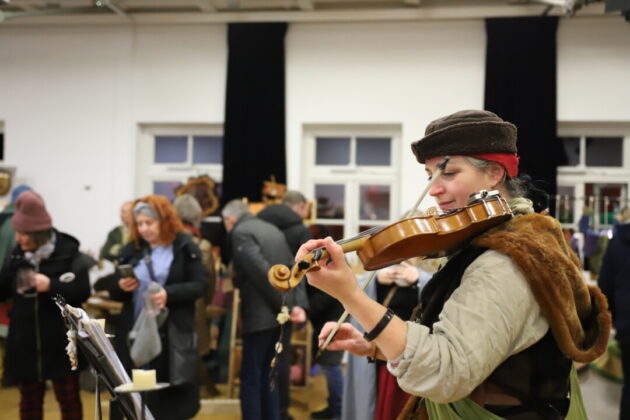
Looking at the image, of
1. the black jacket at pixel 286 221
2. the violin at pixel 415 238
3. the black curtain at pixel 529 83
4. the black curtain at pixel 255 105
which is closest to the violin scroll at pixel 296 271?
the violin at pixel 415 238

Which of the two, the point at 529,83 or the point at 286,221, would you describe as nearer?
the point at 286,221

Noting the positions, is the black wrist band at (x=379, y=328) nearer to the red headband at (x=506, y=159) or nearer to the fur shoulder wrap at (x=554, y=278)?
the fur shoulder wrap at (x=554, y=278)

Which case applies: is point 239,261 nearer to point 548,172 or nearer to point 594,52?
point 548,172

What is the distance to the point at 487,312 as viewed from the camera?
3.75 ft

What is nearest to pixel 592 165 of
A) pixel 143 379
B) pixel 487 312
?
pixel 487 312

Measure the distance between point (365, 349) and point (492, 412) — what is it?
0.31 metres

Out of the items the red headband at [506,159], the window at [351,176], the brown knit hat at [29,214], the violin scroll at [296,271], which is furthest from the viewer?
the window at [351,176]

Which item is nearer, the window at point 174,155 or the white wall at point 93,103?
the white wall at point 93,103

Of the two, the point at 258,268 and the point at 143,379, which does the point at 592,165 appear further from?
the point at 143,379

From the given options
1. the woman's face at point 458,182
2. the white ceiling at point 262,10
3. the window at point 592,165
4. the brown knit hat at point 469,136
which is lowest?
the woman's face at point 458,182

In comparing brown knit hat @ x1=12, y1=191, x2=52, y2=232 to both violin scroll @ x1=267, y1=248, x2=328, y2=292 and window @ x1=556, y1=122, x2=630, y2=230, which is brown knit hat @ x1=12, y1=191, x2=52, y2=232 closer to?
violin scroll @ x1=267, y1=248, x2=328, y2=292

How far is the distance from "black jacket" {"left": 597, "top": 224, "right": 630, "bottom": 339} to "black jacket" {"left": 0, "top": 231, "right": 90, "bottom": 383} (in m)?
2.82

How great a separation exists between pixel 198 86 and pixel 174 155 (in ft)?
2.59

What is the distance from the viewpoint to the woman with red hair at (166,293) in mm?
3230
